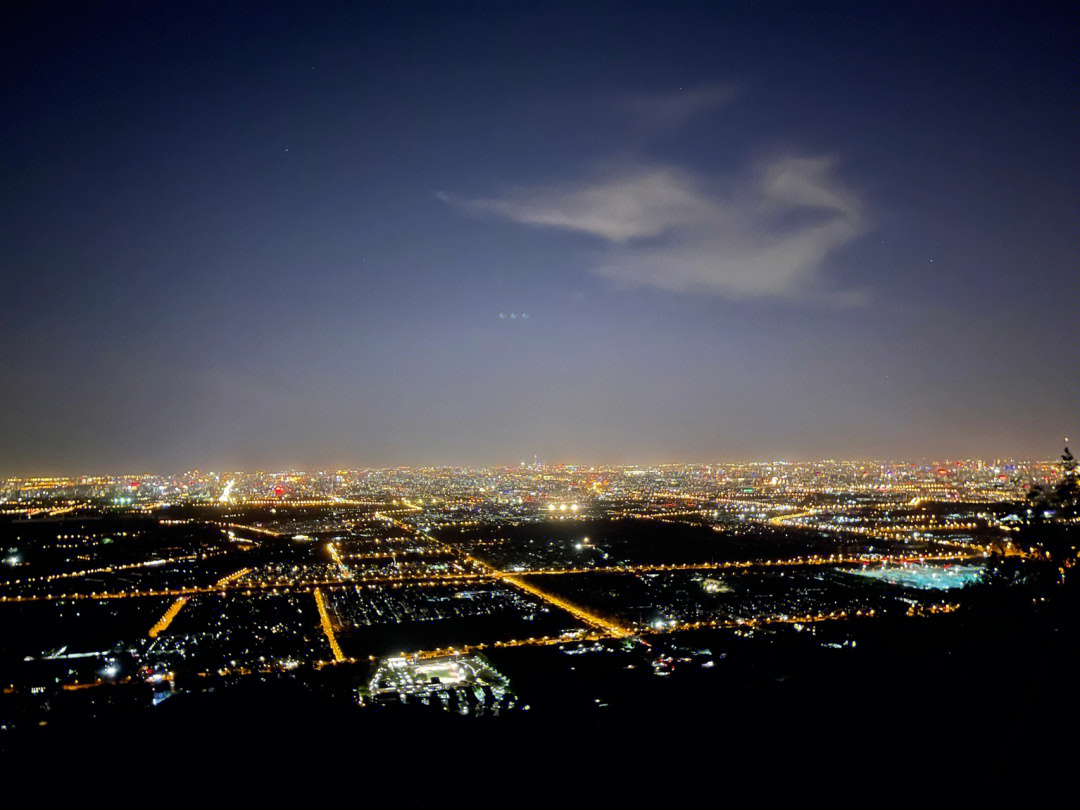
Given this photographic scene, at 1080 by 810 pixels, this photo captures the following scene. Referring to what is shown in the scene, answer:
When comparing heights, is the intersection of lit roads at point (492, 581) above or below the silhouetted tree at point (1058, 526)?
below

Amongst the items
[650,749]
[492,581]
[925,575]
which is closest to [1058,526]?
[650,749]


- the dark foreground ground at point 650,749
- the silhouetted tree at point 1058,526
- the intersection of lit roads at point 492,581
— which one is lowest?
the intersection of lit roads at point 492,581

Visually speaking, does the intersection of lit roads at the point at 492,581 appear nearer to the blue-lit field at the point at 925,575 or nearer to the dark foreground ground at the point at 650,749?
the blue-lit field at the point at 925,575

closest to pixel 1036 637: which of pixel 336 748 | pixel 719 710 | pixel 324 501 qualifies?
pixel 719 710

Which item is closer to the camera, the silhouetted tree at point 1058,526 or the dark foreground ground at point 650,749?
the dark foreground ground at point 650,749

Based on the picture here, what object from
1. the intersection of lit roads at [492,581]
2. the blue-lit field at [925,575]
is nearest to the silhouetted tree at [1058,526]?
the intersection of lit roads at [492,581]

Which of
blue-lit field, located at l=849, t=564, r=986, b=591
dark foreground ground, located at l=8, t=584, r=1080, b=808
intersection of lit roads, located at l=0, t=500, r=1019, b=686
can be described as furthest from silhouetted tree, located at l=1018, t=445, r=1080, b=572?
blue-lit field, located at l=849, t=564, r=986, b=591

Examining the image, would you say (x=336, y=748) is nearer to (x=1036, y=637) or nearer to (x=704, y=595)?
(x=1036, y=637)

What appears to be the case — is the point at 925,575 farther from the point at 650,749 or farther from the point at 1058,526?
the point at 650,749
